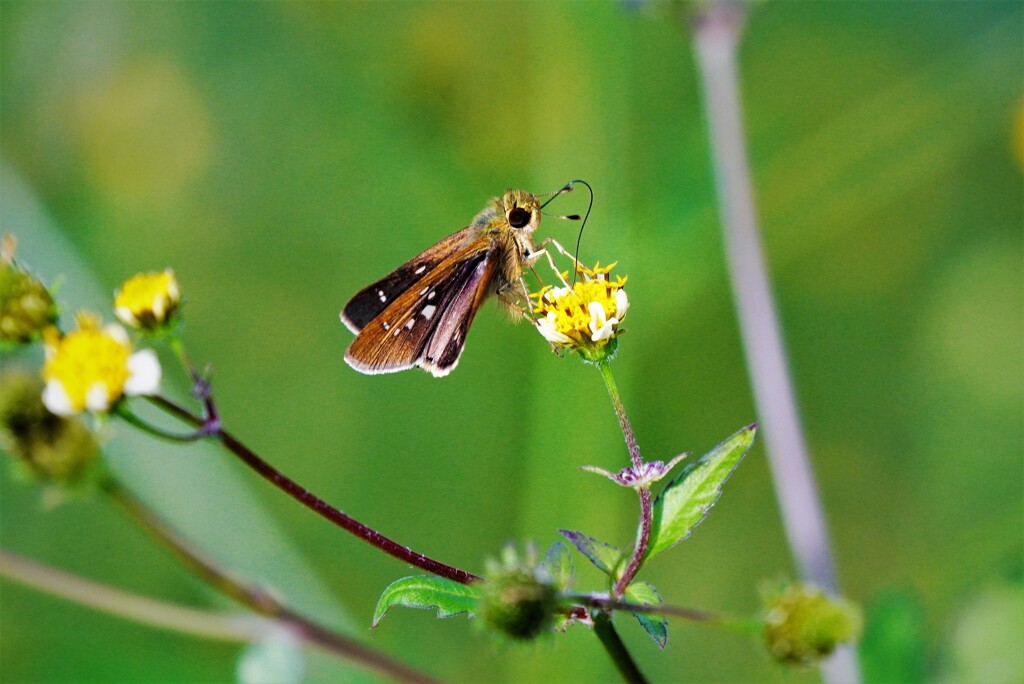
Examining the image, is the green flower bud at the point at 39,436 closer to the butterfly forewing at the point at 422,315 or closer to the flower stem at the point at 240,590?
the flower stem at the point at 240,590

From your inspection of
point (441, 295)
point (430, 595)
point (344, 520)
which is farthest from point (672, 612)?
point (441, 295)

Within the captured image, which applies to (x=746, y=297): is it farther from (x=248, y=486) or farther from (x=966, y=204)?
(x=248, y=486)

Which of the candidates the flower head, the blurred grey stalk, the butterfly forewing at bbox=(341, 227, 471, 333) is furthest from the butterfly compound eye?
the blurred grey stalk

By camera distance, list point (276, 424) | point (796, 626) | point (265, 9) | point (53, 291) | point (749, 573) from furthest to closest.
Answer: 1. point (265, 9)
2. point (276, 424)
3. point (749, 573)
4. point (53, 291)
5. point (796, 626)

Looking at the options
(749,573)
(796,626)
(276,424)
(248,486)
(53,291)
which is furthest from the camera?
(276,424)

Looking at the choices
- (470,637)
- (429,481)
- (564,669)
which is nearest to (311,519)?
(429,481)

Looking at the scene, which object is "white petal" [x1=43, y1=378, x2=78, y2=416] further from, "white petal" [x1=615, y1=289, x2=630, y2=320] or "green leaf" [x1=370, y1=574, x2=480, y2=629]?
"white petal" [x1=615, y1=289, x2=630, y2=320]

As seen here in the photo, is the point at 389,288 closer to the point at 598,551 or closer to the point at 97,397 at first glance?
the point at 97,397

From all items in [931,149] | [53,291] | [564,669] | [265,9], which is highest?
[265,9]
